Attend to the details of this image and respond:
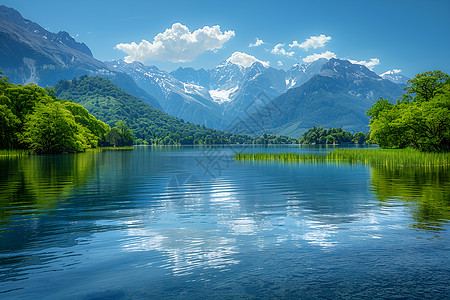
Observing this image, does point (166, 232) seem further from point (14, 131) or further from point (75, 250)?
point (14, 131)

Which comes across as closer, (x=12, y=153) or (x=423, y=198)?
(x=423, y=198)

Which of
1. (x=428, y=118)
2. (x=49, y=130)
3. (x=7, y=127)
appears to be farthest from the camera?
(x=49, y=130)

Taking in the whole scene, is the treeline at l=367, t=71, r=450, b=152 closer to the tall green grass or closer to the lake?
the lake

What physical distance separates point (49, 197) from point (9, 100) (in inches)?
3899

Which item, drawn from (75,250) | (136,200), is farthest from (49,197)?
(75,250)

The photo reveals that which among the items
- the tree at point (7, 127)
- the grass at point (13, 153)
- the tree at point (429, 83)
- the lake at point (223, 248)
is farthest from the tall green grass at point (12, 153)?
the tree at point (429, 83)

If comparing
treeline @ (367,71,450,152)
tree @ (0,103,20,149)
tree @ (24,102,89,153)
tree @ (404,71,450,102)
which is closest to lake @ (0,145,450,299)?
treeline @ (367,71,450,152)

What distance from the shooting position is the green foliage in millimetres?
104188

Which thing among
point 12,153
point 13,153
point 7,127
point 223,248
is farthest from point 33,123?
point 223,248

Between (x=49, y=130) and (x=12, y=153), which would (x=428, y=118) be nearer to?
(x=49, y=130)

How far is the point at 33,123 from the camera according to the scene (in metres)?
105

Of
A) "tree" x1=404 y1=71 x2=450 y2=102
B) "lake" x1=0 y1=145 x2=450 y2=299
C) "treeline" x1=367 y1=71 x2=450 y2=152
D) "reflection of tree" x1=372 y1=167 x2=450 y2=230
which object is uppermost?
"tree" x1=404 y1=71 x2=450 y2=102

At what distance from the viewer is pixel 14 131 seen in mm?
105812

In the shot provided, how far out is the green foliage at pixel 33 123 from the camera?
104188 mm
